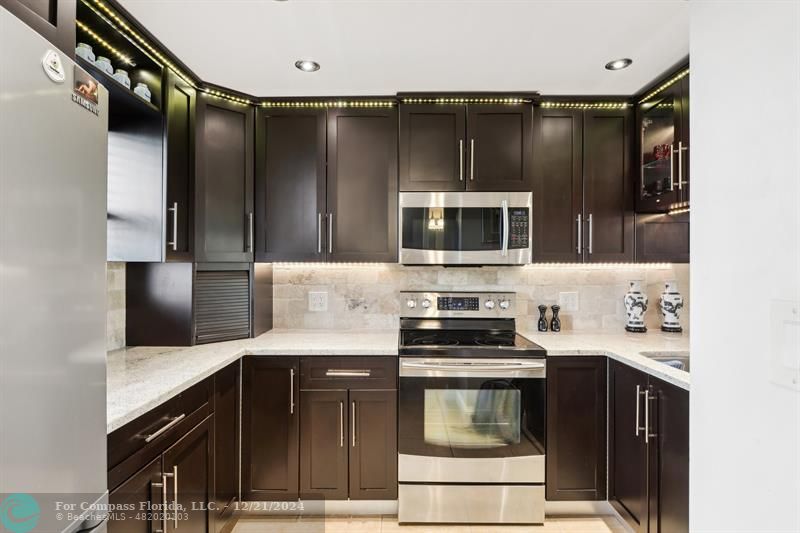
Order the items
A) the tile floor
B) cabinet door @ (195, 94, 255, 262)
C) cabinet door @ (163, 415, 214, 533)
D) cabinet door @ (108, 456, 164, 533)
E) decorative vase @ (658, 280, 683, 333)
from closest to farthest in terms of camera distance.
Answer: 1. cabinet door @ (108, 456, 164, 533)
2. cabinet door @ (163, 415, 214, 533)
3. the tile floor
4. cabinet door @ (195, 94, 255, 262)
5. decorative vase @ (658, 280, 683, 333)

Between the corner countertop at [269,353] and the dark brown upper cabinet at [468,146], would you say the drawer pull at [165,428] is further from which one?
the dark brown upper cabinet at [468,146]

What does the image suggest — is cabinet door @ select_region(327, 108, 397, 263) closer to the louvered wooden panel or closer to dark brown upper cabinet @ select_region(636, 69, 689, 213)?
the louvered wooden panel

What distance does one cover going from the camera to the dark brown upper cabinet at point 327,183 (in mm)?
2557

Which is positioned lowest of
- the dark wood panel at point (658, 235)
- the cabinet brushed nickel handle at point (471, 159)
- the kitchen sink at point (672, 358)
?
the kitchen sink at point (672, 358)

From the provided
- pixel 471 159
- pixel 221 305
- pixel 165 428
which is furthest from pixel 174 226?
pixel 471 159

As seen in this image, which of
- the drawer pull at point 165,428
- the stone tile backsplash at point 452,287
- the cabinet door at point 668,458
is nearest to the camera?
the drawer pull at point 165,428

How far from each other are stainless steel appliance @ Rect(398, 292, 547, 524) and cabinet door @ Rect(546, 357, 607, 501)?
8 centimetres

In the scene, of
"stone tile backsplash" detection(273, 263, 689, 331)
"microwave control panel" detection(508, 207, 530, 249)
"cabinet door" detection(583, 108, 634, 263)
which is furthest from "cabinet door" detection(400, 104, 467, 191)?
"cabinet door" detection(583, 108, 634, 263)

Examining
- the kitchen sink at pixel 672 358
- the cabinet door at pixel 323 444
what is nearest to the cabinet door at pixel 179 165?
the cabinet door at pixel 323 444

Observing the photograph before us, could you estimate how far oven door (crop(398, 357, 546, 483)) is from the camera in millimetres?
2199

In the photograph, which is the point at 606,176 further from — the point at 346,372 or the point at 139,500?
the point at 139,500

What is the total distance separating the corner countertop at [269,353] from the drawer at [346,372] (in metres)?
0.04

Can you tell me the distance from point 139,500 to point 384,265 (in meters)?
1.85
